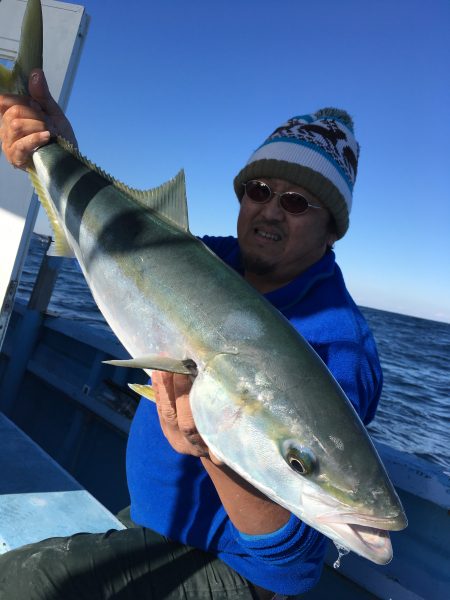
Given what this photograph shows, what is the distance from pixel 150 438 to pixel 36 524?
1.05 m

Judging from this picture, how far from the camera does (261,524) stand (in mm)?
1651

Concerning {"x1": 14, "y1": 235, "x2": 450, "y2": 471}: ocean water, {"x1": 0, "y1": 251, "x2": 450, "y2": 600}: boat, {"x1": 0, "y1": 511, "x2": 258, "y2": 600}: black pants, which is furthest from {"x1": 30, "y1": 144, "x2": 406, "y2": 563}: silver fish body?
{"x1": 14, "y1": 235, "x2": 450, "y2": 471}: ocean water

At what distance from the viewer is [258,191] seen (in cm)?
246

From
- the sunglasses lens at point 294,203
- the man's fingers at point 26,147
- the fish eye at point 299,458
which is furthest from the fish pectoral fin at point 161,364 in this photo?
the man's fingers at point 26,147

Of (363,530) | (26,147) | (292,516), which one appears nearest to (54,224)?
(26,147)

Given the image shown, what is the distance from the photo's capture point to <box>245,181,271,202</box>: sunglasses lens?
7.97 ft

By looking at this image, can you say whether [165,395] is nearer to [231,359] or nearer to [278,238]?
[231,359]

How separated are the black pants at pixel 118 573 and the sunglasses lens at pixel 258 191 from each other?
1753mm

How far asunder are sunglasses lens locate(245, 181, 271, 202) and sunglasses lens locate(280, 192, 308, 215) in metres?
0.09

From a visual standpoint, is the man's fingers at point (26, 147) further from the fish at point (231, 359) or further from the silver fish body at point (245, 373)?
the silver fish body at point (245, 373)

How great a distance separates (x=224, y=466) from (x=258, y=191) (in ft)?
4.78

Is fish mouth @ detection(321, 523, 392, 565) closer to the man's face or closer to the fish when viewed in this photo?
the fish

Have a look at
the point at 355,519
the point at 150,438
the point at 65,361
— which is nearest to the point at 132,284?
the point at 150,438

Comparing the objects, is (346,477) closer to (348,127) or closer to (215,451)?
(215,451)
